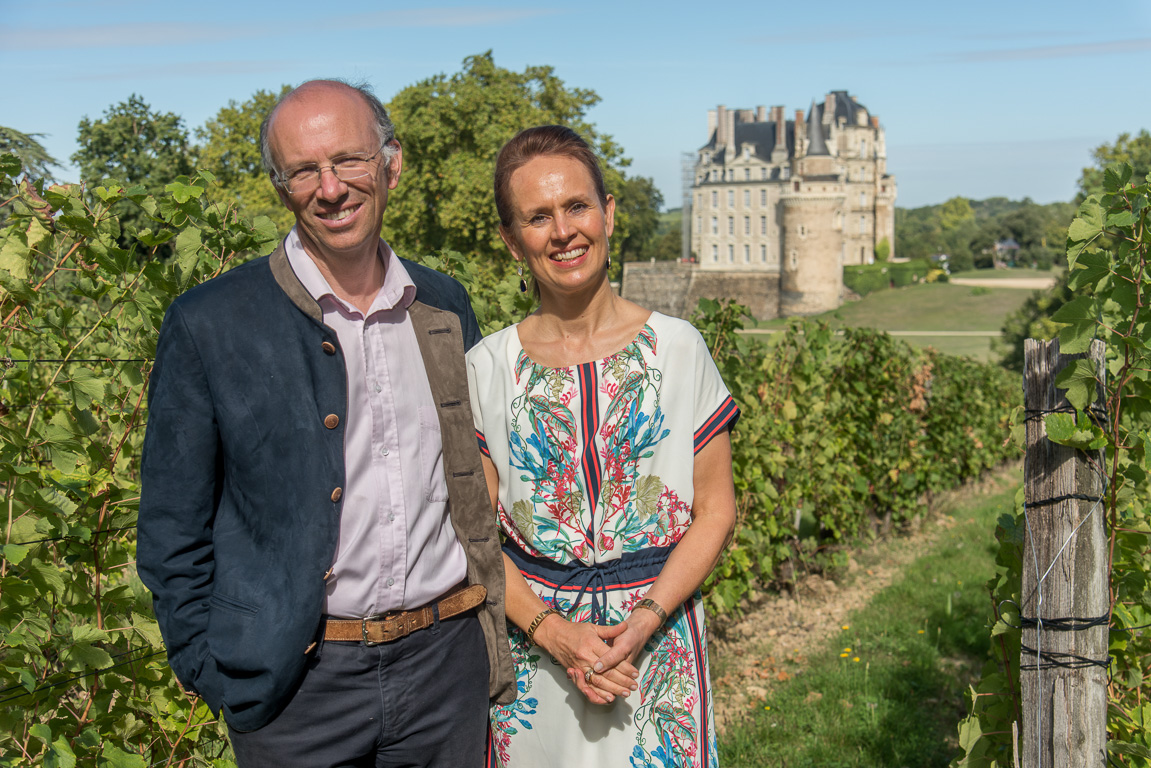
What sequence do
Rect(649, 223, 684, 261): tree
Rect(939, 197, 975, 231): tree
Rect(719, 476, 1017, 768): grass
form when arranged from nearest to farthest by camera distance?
Rect(719, 476, 1017, 768): grass
Rect(649, 223, 684, 261): tree
Rect(939, 197, 975, 231): tree

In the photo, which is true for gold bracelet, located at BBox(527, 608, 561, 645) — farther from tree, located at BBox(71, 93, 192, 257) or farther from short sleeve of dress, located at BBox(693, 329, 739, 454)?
tree, located at BBox(71, 93, 192, 257)

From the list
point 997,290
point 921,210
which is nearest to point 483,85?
point 997,290

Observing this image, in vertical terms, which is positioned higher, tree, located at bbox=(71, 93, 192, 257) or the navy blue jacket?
tree, located at bbox=(71, 93, 192, 257)

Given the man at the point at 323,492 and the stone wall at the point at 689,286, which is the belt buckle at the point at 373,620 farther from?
the stone wall at the point at 689,286

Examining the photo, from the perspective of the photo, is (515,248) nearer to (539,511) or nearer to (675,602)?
(539,511)

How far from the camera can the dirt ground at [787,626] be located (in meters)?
4.88

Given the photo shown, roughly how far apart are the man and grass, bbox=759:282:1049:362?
4746 centimetres

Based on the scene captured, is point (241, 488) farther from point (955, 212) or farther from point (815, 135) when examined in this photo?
point (955, 212)

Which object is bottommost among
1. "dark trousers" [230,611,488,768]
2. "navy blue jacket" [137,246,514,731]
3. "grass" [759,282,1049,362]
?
"grass" [759,282,1049,362]

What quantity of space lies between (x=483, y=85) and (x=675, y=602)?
30.3 metres

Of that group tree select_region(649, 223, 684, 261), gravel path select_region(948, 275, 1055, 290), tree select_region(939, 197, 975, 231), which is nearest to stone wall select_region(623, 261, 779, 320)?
tree select_region(649, 223, 684, 261)

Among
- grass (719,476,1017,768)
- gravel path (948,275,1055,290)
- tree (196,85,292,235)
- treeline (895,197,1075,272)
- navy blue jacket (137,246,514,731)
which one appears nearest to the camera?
navy blue jacket (137,246,514,731)

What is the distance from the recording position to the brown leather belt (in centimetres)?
191

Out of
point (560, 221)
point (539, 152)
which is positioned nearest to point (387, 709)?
point (560, 221)
